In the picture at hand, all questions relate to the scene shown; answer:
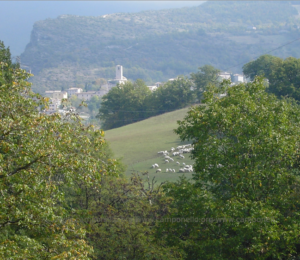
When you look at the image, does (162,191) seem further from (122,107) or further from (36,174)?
(122,107)

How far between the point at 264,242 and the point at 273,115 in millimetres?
5626

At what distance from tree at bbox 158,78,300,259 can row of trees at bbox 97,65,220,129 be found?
95.7m

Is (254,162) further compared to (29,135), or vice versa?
(254,162)

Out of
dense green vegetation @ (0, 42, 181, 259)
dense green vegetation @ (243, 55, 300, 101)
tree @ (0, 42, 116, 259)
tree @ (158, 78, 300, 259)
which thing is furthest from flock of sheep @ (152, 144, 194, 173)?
A: tree @ (0, 42, 116, 259)

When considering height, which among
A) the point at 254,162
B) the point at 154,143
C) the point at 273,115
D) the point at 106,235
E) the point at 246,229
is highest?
the point at 273,115

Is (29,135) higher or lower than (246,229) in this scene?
higher

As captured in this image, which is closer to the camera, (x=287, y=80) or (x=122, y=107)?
(x=287, y=80)

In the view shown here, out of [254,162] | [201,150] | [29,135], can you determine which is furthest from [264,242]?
[29,135]

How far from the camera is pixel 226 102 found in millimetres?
18219

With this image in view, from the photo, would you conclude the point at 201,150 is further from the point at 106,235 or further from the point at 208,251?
the point at 106,235

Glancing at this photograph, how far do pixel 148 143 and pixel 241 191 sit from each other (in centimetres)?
5449

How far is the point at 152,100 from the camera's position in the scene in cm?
11594

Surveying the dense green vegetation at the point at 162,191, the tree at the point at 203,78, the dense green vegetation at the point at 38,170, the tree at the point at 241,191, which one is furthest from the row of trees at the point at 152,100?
the dense green vegetation at the point at 38,170

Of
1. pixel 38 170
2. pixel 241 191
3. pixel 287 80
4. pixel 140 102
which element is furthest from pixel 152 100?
pixel 38 170
